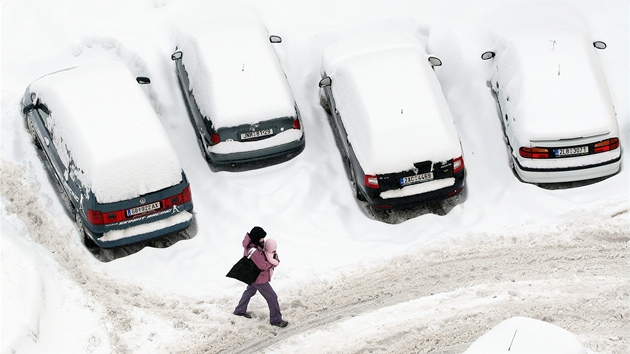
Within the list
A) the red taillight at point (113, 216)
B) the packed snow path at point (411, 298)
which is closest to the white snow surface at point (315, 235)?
the packed snow path at point (411, 298)

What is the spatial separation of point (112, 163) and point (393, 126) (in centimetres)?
380

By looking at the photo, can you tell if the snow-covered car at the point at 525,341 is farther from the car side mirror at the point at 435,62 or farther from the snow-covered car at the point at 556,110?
the car side mirror at the point at 435,62

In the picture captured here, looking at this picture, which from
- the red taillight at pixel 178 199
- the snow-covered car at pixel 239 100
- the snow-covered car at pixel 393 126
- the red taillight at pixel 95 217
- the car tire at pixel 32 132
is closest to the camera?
the red taillight at pixel 95 217

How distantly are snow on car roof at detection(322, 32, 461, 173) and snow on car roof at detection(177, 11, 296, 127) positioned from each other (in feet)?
2.93

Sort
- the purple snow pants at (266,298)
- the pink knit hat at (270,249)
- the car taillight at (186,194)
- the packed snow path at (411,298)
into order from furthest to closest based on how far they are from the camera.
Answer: the car taillight at (186,194)
the purple snow pants at (266,298)
the packed snow path at (411,298)
the pink knit hat at (270,249)

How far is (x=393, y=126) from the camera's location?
13.4 metres

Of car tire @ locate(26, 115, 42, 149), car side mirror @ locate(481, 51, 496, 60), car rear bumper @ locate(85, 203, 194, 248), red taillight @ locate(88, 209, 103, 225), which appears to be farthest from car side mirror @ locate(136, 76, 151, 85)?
car side mirror @ locate(481, 51, 496, 60)

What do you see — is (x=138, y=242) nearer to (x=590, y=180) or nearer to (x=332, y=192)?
(x=332, y=192)

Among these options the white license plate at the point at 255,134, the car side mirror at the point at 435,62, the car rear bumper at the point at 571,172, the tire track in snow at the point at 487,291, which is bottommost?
the tire track in snow at the point at 487,291

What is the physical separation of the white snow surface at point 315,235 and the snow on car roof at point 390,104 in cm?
92

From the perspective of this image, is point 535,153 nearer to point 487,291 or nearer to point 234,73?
point 487,291

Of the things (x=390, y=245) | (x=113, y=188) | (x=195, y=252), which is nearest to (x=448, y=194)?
(x=390, y=245)

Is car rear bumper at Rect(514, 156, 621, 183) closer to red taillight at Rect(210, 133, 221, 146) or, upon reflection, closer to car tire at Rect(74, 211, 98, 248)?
Result: red taillight at Rect(210, 133, 221, 146)

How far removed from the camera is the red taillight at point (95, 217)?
12336 mm
